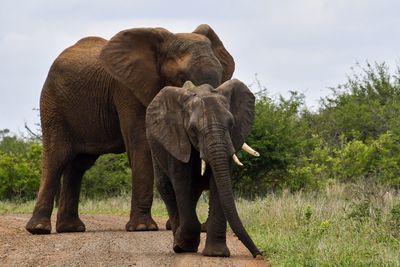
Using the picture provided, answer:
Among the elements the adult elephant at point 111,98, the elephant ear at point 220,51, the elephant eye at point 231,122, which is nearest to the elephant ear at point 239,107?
the elephant eye at point 231,122

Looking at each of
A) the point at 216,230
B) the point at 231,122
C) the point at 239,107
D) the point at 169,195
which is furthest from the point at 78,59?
the point at 216,230

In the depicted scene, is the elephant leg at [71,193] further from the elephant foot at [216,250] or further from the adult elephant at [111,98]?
the elephant foot at [216,250]

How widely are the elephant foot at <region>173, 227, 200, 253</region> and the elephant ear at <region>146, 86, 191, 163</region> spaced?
92 centimetres

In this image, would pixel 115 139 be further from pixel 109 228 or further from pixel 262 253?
pixel 262 253

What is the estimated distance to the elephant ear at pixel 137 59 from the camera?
16.0 m

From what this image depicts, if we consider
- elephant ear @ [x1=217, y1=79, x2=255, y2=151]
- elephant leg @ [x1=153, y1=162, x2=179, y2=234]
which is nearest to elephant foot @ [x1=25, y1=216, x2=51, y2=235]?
elephant leg @ [x1=153, y1=162, x2=179, y2=234]

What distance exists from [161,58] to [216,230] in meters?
4.50

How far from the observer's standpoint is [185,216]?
12.4 m

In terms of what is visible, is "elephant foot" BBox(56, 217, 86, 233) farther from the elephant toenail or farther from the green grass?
the green grass

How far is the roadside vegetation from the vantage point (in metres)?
12.7

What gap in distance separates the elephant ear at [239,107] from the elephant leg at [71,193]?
5456mm

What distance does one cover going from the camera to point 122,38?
16578mm

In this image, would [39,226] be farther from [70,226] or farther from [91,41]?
[91,41]

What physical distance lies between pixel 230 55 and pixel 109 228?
3230 millimetres
